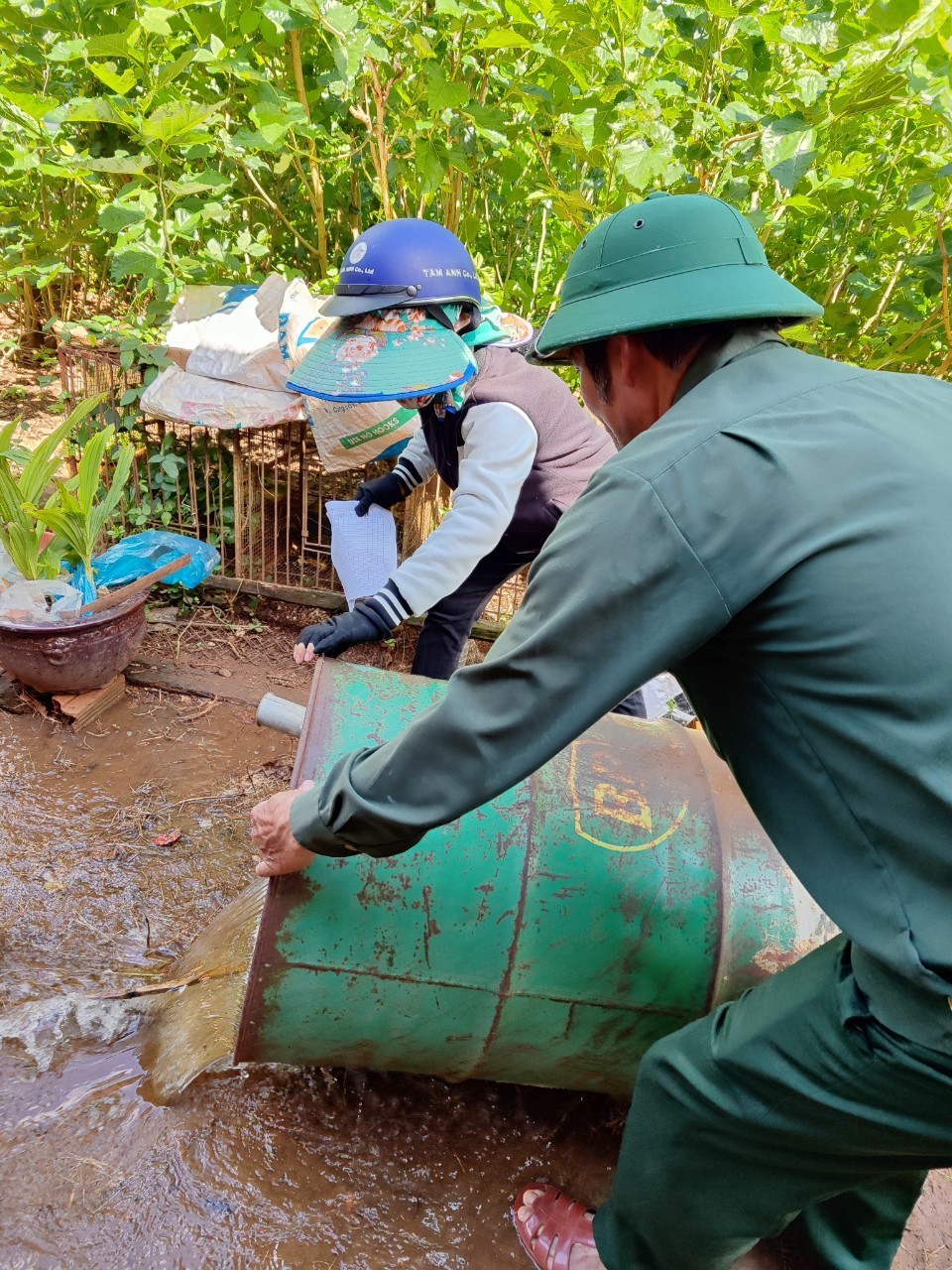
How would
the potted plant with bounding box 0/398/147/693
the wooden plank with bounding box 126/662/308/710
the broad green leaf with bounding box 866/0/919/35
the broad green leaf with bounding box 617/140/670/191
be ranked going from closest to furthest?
the broad green leaf with bounding box 866/0/919/35 → the broad green leaf with bounding box 617/140/670/191 → the potted plant with bounding box 0/398/147/693 → the wooden plank with bounding box 126/662/308/710

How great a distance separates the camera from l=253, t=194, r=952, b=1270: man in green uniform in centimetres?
109

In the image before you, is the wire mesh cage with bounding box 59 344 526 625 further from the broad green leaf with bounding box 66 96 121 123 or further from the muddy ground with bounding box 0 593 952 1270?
the muddy ground with bounding box 0 593 952 1270

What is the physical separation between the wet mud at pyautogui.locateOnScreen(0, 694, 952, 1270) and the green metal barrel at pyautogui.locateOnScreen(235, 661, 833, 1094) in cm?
34

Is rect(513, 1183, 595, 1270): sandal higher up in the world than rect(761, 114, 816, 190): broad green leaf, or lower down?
lower down

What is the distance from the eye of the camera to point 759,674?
121 cm

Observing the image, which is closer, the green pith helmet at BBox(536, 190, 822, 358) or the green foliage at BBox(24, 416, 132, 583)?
the green pith helmet at BBox(536, 190, 822, 358)

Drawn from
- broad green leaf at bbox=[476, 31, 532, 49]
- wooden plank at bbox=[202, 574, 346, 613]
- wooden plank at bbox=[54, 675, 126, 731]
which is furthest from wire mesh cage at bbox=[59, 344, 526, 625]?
broad green leaf at bbox=[476, 31, 532, 49]

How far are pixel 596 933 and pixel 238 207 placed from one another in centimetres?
419

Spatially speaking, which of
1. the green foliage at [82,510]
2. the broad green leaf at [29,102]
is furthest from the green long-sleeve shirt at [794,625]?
the broad green leaf at [29,102]

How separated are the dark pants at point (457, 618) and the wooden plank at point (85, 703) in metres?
1.22

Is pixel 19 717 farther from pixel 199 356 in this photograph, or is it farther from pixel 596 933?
pixel 596 933

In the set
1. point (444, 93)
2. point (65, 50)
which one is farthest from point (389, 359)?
point (65, 50)

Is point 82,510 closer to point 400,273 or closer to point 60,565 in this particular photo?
point 60,565

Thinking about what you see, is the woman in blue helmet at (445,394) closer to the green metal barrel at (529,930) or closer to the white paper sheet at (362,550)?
the white paper sheet at (362,550)
